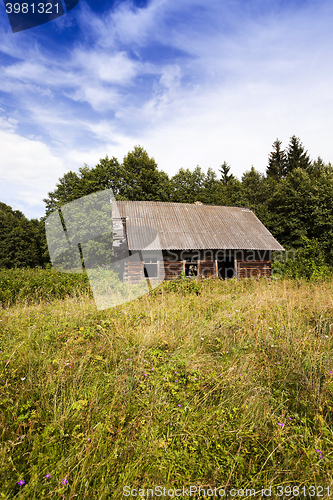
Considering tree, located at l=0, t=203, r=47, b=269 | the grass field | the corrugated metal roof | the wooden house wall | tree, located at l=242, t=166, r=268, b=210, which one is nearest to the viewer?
the grass field

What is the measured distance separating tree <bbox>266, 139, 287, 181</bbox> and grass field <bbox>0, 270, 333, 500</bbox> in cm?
4751

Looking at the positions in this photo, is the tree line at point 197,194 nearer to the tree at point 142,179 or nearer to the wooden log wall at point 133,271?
the tree at point 142,179

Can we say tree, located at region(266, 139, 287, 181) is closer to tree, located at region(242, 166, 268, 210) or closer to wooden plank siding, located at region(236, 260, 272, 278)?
tree, located at region(242, 166, 268, 210)

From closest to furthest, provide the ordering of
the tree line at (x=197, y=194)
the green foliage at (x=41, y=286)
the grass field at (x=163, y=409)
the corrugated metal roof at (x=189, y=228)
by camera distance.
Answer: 1. the grass field at (x=163, y=409)
2. the green foliage at (x=41, y=286)
3. the corrugated metal roof at (x=189, y=228)
4. the tree line at (x=197, y=194)

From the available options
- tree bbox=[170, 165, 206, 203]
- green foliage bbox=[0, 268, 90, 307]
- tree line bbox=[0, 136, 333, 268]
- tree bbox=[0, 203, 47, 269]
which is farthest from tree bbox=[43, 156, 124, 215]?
green foliage bbox=[0, 268, 90, 307]

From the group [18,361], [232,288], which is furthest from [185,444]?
[232,288]

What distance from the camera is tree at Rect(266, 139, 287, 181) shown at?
45.1 m

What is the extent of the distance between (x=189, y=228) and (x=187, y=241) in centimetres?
142

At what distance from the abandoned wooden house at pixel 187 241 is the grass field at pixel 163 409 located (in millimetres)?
10756

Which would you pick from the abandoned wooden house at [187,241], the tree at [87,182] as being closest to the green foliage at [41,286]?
the abandoned wooden house at [187,241]

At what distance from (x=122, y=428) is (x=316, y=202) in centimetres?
2946

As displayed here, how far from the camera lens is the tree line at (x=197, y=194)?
86.2 ft

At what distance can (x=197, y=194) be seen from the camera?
35.6m

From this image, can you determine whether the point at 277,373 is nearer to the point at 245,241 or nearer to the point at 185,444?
the point at 185,444
